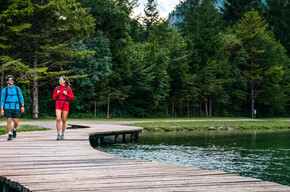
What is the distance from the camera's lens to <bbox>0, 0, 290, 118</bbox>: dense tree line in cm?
2916

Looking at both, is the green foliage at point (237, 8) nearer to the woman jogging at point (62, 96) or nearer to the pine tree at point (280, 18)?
the pine tree at point (280, 18)

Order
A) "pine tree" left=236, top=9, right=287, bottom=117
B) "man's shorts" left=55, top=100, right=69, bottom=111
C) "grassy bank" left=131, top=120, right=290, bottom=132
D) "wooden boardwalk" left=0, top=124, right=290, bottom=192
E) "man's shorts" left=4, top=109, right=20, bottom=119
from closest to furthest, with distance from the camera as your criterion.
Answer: "wooden boardwalk" left=0, top=124, right=290, bottom=192 < "man's shorts" left=55, top=100, right=69, bottom=111 < "man's shorts" left=4, top=109, right=20, bottom=119 < "grassy bank" left=131, top=120, right=290, bottom=132 < "pine tree" left=236, top=9, right=287, bottom=117

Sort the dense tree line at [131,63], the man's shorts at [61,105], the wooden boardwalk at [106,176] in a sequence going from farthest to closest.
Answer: the dense tree line at [131,63] → the man's shorts at [61,105] → the wooden boardwalk at [106,176]

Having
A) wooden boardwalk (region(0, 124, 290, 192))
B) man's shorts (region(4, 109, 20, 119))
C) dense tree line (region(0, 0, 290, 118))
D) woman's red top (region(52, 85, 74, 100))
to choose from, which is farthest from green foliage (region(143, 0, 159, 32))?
wooden boardwalk (region(0, 124, 290, 192))

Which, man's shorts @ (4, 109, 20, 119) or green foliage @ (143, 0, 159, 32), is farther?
green foliage @ (143, 0, 159, 32)

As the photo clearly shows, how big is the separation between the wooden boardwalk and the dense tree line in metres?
20.7

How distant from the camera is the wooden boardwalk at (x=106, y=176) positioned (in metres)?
Answer: 4.41

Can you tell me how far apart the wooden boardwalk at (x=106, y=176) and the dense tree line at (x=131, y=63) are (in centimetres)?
2070

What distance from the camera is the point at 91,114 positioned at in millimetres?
36156

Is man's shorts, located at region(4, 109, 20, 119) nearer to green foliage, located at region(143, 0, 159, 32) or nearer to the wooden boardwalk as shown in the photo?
the wooden boardwalk

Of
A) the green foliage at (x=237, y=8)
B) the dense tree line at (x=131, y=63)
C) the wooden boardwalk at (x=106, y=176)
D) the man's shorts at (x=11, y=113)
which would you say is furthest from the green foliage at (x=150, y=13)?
the wooden boardwalk at (x=106, y=176)

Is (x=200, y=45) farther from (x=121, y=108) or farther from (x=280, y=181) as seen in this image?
(x=280, y=181)

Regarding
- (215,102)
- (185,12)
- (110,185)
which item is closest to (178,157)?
(110,185)

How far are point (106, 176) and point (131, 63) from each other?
34.1 m
